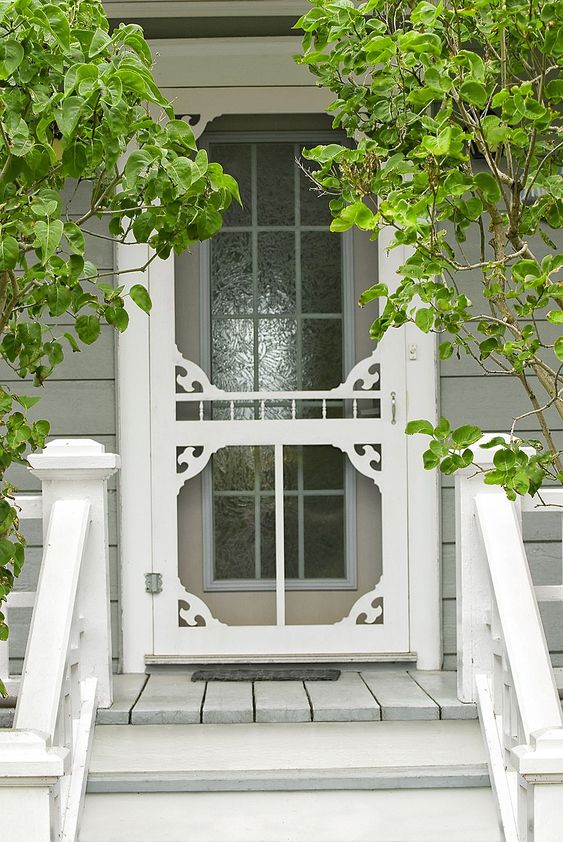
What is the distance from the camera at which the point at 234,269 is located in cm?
357

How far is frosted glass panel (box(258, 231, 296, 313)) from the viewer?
11.7 feet

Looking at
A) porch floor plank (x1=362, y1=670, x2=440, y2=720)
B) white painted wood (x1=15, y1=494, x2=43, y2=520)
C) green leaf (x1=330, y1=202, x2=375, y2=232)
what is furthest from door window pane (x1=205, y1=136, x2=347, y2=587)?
green leaf (x1=330, y1=202, x2=375, y2=232)

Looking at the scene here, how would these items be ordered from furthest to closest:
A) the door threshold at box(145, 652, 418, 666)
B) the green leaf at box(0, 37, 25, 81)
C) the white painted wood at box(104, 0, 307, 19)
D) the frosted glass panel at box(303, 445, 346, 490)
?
the frosted glass panel at box(303, 445, 346, 490)
the door threshold at box(145, 652, 418, 666)
the white painted wood at box(104, 0, 307, 19)
the green leaf at box(0, 37, 25, 81)

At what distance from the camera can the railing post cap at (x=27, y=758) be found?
1.97m

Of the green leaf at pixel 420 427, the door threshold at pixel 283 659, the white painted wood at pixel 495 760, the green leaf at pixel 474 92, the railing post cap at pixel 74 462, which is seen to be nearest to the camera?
the green leaf at pixel 474 92

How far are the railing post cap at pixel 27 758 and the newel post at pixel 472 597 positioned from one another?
1256mm

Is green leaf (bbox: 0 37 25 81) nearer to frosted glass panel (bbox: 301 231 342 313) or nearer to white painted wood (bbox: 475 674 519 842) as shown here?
white painted wood (bbox: 475 674 519 842)

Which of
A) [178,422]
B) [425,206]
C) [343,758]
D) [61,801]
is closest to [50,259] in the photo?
[425,206]

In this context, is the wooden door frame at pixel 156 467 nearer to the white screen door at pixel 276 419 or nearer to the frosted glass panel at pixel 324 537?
the white screen door at pixel 276 419

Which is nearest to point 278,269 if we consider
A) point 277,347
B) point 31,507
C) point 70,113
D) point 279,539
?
point 277,347

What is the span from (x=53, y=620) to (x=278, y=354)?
1.44 metres

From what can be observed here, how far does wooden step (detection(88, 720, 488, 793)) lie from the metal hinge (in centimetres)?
71

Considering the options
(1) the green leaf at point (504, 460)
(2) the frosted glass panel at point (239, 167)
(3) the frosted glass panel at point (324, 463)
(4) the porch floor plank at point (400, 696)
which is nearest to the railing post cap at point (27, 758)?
(1) the green leaf at point (504, 460)

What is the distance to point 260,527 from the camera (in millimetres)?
3578
